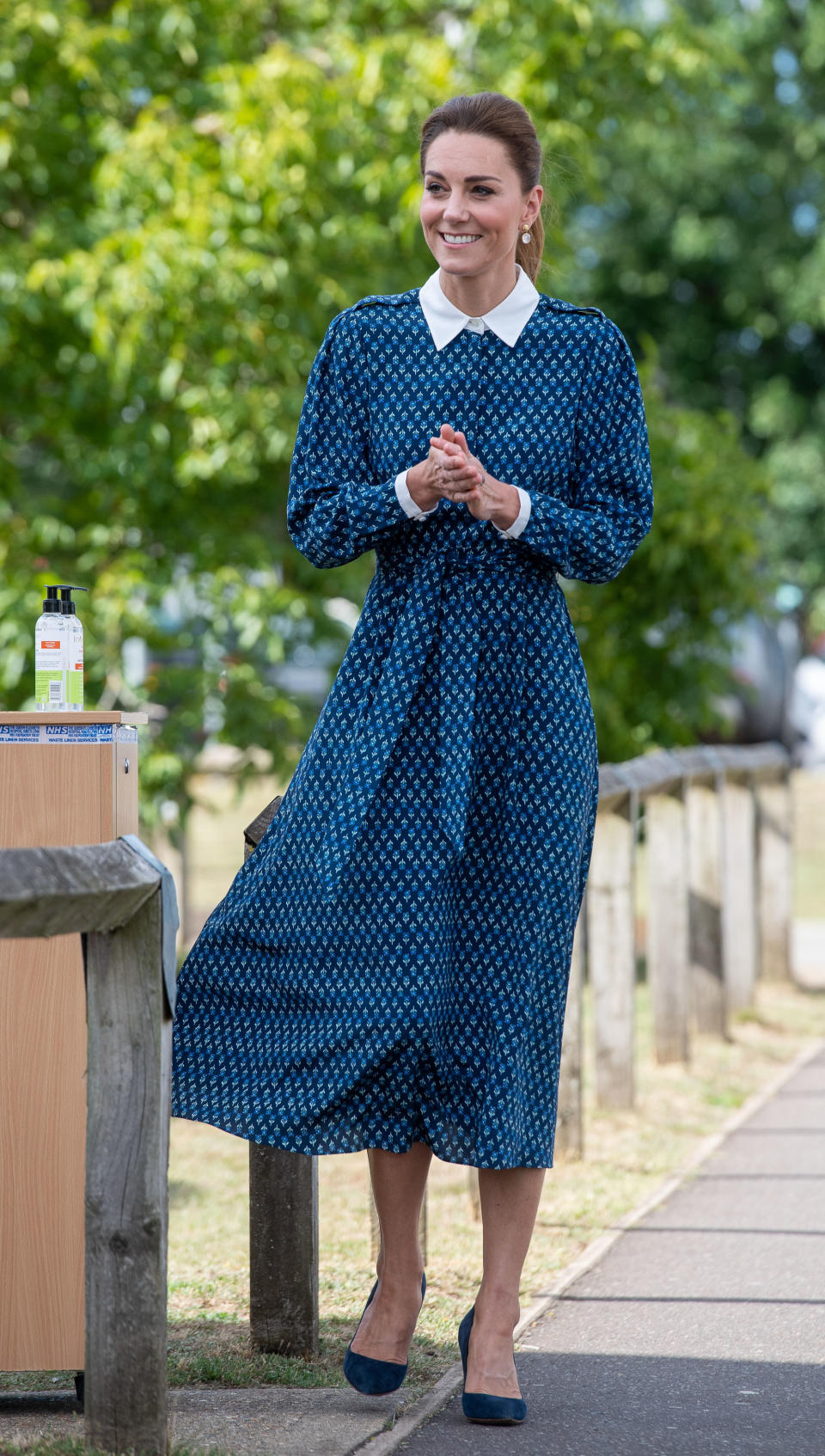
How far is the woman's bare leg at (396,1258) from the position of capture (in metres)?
2.90

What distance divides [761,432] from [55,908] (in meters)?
18.6

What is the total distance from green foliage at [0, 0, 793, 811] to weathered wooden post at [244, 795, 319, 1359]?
381 centimetres

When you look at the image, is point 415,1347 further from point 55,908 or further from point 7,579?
point 7,579

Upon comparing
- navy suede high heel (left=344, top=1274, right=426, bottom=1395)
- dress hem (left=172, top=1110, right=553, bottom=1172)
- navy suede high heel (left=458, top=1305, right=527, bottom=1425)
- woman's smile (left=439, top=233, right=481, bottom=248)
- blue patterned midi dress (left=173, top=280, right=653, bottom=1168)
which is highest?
woman's smile (left=439, top=233, right=481, bottom=248)

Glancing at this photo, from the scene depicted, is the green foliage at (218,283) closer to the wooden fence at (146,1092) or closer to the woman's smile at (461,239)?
the wooden fence at (146,1092)

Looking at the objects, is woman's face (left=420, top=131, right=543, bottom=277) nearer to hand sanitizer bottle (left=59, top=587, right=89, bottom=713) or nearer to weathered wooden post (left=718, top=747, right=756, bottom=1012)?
hand sanitizer bottle (left=59, top=587, right=89, bottom=713)

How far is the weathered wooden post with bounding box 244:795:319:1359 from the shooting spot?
10.5ft

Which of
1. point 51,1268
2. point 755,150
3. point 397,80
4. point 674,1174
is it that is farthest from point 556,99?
point 755,150

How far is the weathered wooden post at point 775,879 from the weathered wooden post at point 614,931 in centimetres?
338

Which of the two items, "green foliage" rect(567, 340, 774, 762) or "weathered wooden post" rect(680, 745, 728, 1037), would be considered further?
"green foliage" rect(567, 340, 774, 762)

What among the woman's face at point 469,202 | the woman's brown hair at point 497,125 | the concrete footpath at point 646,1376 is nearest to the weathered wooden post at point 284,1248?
the concrete footpath at point 646,1376

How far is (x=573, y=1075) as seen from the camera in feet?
16.8

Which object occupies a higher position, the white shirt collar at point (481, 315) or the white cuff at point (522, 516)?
the white shirt collar at point (481, 315)

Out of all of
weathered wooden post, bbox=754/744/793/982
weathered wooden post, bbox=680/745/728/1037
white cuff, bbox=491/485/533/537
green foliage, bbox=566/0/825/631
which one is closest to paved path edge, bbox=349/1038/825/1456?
weathered wooden post, bbox=680/745/728/1037
